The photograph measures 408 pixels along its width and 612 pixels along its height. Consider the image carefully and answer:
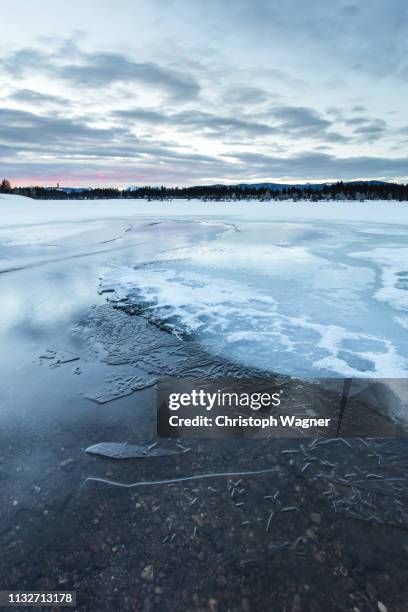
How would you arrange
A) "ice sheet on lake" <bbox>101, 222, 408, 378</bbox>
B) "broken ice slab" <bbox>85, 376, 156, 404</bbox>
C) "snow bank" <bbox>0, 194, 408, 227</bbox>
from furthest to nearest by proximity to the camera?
"snow bank" <bbox>0, 194, 408, 227</bbox>, "ice sheet on lake" <bbox>101, 222, 408, 378</bbox>, "broken ice slab" <bbox>85, 376, 156, 404</bbox>

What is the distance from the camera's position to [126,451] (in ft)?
11.6

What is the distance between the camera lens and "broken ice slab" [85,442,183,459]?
3484 mm

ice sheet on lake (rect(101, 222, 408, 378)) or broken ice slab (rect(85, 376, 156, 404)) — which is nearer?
broken ice slab (rect(85, 376, 156, 404))

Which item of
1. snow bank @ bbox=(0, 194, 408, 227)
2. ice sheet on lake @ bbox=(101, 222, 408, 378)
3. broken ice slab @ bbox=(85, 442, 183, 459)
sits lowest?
broken ice slab @ bbox=(85, 442, 183, 459)

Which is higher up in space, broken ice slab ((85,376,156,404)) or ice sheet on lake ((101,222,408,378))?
ice sheet on lake ((101,222,408,378))

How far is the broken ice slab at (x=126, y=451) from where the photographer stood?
11.4 ft

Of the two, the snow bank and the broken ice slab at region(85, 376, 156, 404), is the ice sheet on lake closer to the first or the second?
the broken ice slab at region(85, 376, 156, 404)

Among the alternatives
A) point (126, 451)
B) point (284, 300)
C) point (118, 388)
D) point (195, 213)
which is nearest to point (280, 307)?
point (284, 300)

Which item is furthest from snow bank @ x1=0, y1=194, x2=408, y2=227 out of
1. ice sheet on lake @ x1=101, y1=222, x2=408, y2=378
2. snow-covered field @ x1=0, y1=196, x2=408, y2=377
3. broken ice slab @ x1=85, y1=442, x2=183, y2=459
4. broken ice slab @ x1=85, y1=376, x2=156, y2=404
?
broken ice slab @ x1=85, y1=442, x2=183, y2=459

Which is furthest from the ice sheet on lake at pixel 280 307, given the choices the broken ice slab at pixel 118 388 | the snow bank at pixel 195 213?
the snow bank at pixel 195 213

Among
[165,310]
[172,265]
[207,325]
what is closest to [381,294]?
[207,325]

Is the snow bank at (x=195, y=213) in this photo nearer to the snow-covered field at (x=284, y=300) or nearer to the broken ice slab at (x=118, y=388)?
the snow-covered field at (x=284, y=300)

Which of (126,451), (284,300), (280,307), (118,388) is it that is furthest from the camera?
(284,300)

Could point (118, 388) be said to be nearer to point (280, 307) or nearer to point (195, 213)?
point (280, 307)
